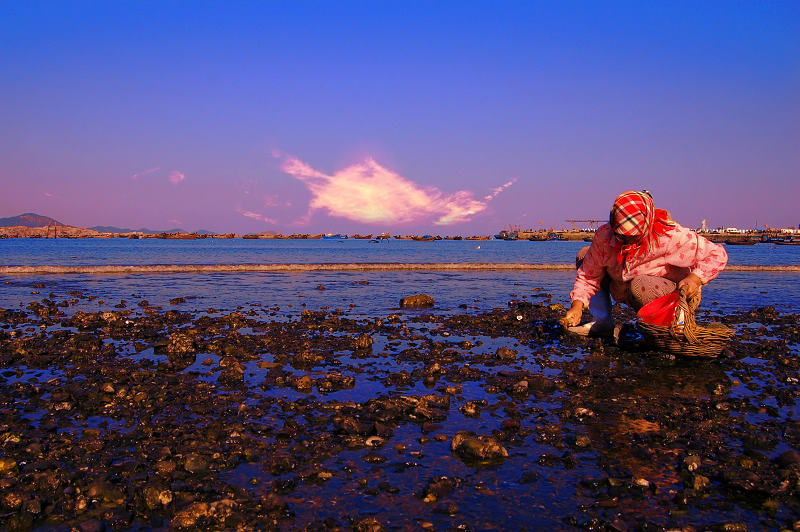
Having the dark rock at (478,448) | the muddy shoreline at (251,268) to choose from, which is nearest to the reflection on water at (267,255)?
the muddy shoreline at (251,268)

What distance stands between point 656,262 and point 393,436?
5.80 meters

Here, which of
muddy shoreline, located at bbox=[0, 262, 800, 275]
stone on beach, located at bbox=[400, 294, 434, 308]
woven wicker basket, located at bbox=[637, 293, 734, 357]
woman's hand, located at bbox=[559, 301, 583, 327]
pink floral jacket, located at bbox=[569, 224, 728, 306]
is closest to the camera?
pink floral jacket, located at bbox=[569, 224, 728, 306]

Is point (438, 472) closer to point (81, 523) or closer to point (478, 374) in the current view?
point (81, 523)

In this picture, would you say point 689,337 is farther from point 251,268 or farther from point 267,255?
point 267,255

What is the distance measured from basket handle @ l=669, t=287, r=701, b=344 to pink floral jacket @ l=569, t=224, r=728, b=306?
38 centimetres

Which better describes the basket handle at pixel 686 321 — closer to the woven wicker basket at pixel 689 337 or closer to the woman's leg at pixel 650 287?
the woven wicker basket at pixel 689 337

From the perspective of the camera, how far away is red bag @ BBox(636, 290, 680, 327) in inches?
348

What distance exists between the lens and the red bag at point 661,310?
8.85m

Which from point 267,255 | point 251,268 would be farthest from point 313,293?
point 267,255

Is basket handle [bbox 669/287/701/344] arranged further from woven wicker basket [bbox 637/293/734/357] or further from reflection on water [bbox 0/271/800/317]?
reflection on water [bbox 0/271/800/317]

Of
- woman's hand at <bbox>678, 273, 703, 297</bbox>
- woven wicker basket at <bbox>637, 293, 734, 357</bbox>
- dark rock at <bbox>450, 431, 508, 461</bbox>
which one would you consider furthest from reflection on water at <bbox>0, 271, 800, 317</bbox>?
dark rock at <bbox>450, 431, 508, 461</bbox>

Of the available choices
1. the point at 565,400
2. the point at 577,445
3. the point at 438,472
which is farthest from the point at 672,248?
the point at 438,472

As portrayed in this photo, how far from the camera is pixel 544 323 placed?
1302cm

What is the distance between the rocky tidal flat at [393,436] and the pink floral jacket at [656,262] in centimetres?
129
